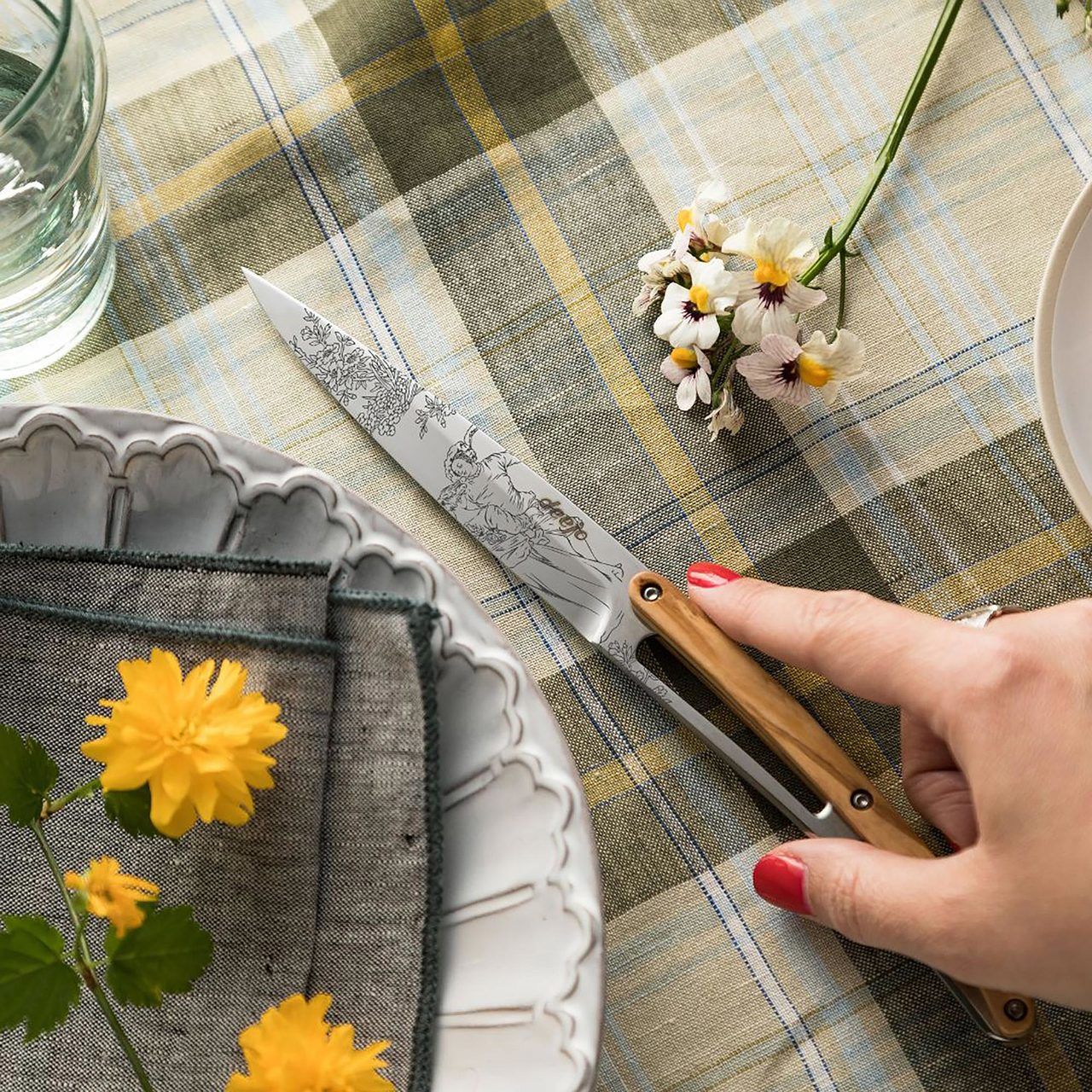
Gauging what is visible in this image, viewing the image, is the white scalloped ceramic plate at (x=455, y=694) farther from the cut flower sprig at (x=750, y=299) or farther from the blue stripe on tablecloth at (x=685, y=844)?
the cut flower sprig at (x=750, y=299)

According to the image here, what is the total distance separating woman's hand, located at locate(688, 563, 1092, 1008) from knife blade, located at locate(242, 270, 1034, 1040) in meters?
0.03

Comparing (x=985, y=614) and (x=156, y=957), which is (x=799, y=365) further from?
(x=156, y=957)

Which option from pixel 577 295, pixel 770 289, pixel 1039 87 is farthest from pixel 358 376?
pixel 1039 87

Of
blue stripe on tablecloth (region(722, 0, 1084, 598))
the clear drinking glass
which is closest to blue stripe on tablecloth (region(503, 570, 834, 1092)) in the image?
blue stripe on tablecloth (region(722, 0, 1084, 598))

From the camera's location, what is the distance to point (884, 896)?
60 cm

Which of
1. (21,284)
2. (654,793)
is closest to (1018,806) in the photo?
(654,793)

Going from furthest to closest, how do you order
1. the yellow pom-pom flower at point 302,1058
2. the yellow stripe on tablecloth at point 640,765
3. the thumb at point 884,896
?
the yellow stripe on tablecloth at point 640,765
the thumb at point 884,896
the yellow pom-pom flower at point 302,1058

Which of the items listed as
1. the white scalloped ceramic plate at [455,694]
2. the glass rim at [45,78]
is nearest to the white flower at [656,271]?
the white scalloped ceramic plate at [455,694]

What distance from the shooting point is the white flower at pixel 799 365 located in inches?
26.2

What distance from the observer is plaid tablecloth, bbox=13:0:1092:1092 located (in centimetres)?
71

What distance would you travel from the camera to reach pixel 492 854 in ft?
1.97

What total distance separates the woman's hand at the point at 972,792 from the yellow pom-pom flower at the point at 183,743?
30 cm

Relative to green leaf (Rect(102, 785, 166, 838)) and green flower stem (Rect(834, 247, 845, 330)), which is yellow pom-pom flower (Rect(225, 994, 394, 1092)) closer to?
green leaf (Rect(102, 785, 166, 838))

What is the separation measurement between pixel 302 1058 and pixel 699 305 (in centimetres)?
46
